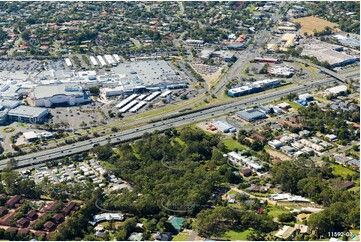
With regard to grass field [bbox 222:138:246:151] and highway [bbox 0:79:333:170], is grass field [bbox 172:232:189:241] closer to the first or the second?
grass field [bbox 222:138:246:151]

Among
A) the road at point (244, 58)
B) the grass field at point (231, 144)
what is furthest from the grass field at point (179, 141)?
the road at point (244, 58)

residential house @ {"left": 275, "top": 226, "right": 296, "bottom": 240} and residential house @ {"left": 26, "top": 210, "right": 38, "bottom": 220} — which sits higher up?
residential house @ {"left": 26, "top": 210, "right": 38, "bottom": 220}

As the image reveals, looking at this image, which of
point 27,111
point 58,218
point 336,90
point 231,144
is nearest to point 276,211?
point 231,144

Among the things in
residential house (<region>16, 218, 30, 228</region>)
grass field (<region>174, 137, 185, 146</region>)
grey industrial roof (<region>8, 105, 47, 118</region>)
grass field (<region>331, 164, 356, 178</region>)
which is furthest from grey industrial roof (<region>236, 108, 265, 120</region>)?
residential house (<region>16, 218, 30, 228</region>)

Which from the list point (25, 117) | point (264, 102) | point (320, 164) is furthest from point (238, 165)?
point (25, 117)

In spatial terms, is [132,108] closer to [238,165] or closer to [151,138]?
[151,138]

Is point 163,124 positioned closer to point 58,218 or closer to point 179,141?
point 179,141
